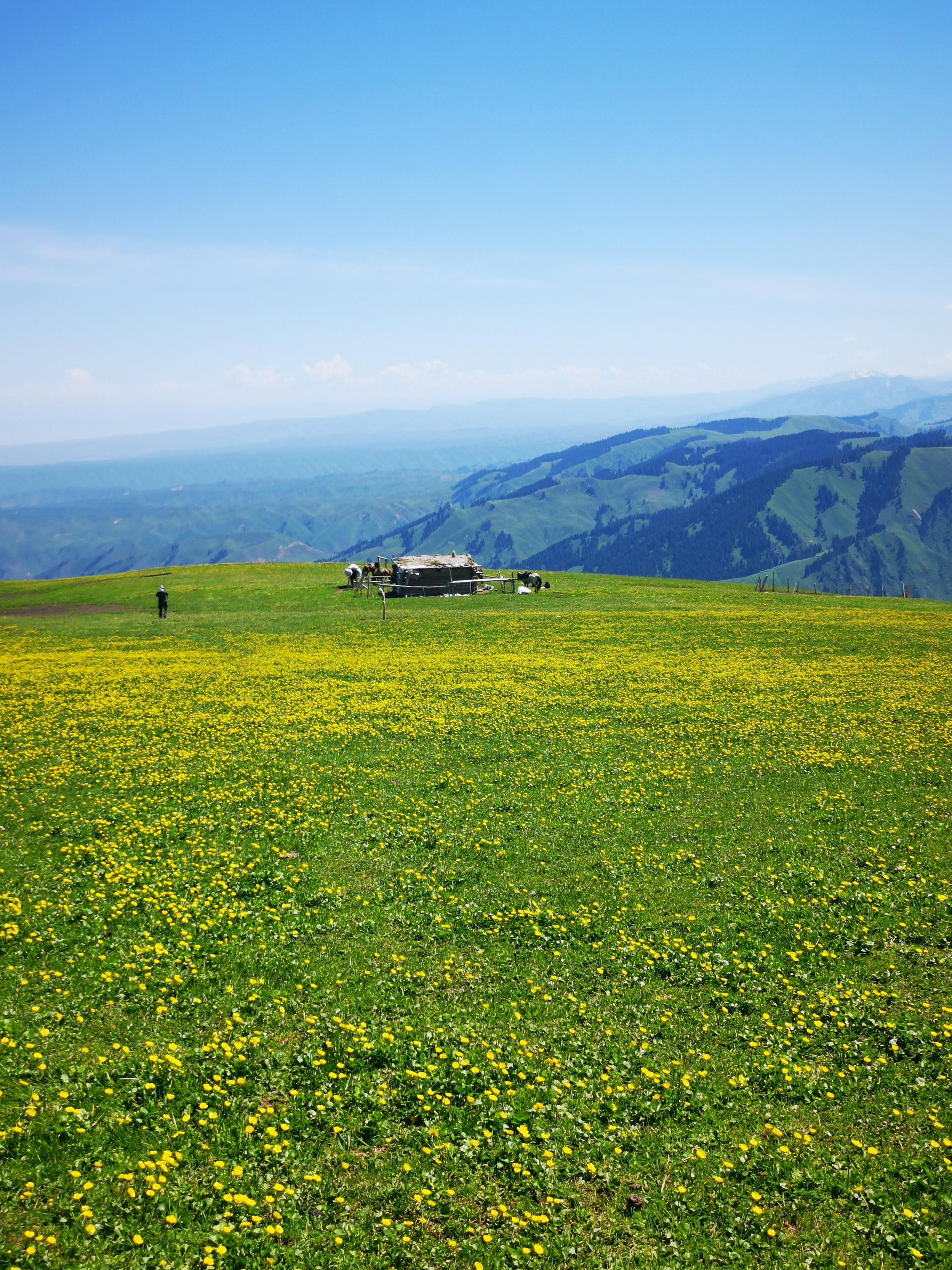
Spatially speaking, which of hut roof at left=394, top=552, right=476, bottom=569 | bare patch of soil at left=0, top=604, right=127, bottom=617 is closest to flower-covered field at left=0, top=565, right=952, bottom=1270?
bare patch of soil at left=0, top=604, right=127, bottom=617

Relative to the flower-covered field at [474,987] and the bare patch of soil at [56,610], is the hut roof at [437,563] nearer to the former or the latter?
the bare patch of soil at [56,610]

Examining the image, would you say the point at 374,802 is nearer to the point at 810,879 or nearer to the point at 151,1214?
the point at 810,879

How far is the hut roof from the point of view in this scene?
86.1 meters

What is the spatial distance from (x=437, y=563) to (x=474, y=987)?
2902 inches

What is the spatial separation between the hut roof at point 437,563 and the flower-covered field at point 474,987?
165 ft

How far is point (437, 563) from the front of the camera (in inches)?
3440

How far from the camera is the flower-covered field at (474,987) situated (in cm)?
1011

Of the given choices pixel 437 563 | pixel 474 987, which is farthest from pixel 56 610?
pixel 474 987

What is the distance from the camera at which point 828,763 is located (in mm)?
29812

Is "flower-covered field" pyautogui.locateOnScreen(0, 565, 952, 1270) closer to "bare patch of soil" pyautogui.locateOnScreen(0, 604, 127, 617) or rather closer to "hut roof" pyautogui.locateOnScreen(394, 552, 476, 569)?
"bare patch of soil" pyautogui.locateOnScreen(0, 604, 127, 617)

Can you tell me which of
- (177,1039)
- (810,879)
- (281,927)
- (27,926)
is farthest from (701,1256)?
(27,926)

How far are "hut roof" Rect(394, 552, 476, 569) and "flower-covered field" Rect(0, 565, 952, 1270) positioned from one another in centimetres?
5019

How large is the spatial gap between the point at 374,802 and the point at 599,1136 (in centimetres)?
1513

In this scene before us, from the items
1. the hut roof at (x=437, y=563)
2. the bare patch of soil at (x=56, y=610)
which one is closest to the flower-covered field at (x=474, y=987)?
the bare patch of soil at (x=56, y=610)
